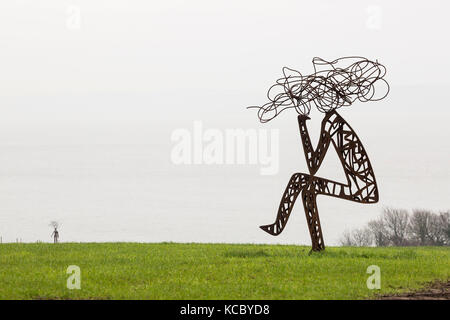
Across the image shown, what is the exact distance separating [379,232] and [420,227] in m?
2.00

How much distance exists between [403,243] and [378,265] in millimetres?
15745

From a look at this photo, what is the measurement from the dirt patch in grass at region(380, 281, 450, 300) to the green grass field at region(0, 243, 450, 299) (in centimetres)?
30

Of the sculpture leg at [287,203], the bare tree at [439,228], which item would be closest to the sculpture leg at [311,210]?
the sculpture leg at [287,203]

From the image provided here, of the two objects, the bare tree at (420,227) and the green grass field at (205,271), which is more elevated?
the bare tree at (420,227)

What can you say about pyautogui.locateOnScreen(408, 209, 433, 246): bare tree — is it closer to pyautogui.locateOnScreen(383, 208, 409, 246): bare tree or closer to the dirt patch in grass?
pyautogui.locateOnScreen(383, 208, 409, 246): bare tree

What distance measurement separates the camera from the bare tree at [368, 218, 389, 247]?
33500 mm

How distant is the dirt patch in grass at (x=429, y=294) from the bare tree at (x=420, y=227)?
690 inches

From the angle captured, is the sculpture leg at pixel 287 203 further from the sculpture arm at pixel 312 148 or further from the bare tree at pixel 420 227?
the bare tree at pixel 420 227

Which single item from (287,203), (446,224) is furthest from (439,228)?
(287,203)

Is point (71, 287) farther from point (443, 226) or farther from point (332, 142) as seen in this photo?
point (443, 226)

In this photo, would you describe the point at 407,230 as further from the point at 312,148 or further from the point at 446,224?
the point at 312,148

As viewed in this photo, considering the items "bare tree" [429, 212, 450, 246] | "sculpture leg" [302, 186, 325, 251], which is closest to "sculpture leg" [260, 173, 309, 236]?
"sculpture leg" [302, 186, 325, 251]

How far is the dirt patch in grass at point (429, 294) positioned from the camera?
13953 mm
